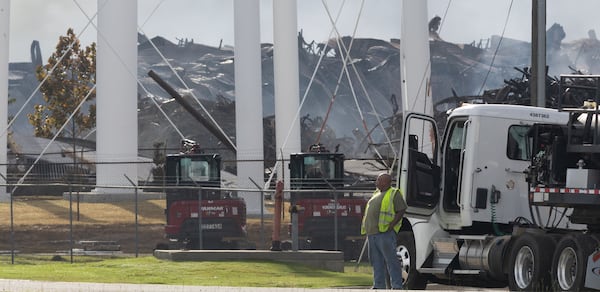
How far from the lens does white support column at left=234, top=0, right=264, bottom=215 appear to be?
168 ft

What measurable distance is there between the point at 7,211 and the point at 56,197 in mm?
8596

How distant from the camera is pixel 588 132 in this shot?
18906 millimetres

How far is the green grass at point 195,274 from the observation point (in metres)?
24.5

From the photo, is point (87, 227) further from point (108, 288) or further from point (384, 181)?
point (108, 288)

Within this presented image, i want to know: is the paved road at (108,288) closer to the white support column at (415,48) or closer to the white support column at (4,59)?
the white support column at (415,48)

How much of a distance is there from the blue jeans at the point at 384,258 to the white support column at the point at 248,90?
3008cm

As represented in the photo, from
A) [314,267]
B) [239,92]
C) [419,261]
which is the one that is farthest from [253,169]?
[419,261]

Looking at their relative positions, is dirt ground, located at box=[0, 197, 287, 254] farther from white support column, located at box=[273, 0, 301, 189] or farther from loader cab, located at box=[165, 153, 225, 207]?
white support column, located at box=[273, 0, 301, 189]

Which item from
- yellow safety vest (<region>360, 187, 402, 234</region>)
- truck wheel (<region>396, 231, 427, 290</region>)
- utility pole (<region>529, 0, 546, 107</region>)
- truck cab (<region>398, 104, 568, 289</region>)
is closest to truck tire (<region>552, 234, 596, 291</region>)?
truck cab (<region>398, 104, 568, 289</region>)

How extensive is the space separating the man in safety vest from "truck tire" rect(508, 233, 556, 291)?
180 cm

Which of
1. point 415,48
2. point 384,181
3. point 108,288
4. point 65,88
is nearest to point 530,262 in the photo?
point 384,181

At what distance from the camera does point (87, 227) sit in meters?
41.8

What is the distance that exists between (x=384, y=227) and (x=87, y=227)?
73.2 ft

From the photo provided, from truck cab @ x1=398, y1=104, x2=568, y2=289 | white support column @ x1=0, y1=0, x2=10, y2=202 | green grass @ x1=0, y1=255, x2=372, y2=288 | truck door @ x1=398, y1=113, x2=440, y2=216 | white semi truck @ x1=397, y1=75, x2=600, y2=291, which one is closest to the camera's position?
white semi truck @ x1=397, y1=75, x2=600, y2=291
